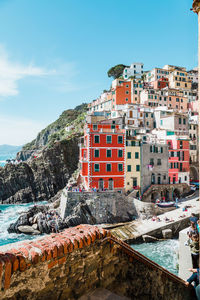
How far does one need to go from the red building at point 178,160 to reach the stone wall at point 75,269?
3290cm

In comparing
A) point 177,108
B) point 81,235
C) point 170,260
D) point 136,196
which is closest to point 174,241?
point 170,260

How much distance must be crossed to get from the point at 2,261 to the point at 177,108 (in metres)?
64.6

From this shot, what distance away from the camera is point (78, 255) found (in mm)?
4480

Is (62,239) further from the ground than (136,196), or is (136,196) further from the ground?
(62,239)

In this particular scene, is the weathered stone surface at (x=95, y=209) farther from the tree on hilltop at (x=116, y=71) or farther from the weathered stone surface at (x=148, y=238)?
the tree on hilltop at (x=116, y=71)

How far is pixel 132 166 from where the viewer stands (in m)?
33.3

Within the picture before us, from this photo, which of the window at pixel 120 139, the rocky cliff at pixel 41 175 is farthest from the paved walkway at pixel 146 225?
the rocky cliff at pixel 41 175

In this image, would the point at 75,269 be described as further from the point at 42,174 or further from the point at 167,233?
the point at 42,174

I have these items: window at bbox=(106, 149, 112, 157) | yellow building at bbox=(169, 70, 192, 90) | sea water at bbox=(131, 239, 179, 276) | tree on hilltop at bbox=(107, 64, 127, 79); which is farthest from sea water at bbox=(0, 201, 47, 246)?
tree on hilltop at bbox=(107, 64, 127, 79)

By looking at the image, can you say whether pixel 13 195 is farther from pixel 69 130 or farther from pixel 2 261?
pixel 2 261

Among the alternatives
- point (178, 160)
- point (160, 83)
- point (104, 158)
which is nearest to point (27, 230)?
point (104, 158)

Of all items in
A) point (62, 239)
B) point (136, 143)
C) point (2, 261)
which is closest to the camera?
point (2, 261)

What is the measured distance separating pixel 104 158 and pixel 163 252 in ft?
47.8

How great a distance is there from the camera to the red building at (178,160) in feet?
123
